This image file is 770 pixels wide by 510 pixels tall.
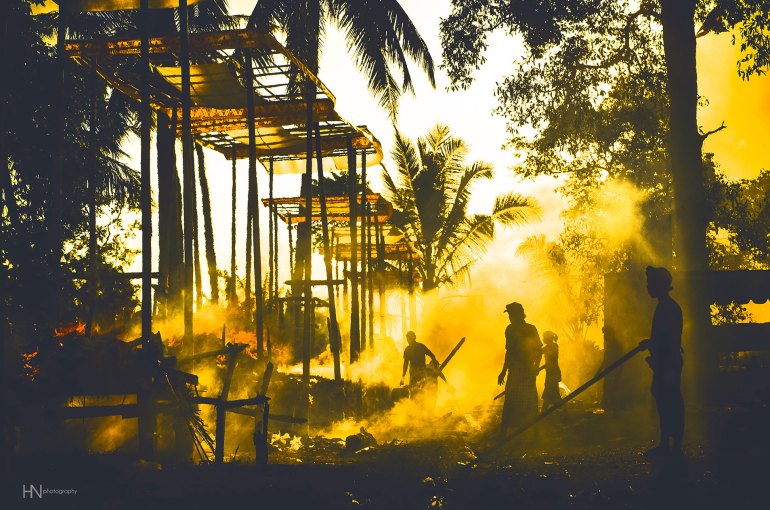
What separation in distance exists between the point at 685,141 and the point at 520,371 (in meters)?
5.35

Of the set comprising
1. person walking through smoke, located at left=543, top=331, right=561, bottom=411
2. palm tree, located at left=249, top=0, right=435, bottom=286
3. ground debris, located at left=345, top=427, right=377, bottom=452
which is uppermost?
palm tree, located at left=249, top=0, right=435, bottom=286

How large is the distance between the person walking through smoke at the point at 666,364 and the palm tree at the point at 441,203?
19635 millimetres

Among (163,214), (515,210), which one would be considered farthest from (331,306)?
(515,210)

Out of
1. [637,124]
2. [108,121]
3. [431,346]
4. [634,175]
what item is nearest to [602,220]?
[634,175]

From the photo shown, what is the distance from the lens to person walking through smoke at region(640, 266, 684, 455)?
6.79 m

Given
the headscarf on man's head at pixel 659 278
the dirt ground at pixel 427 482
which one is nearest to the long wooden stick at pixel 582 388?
the dirt ground at pixel 427 482

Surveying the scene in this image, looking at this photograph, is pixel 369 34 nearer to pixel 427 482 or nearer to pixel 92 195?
pixel 92 195

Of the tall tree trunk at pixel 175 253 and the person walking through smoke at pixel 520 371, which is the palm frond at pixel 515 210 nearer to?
the tall tree trunk at pixel 175 253

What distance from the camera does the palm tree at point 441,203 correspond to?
1064 inches

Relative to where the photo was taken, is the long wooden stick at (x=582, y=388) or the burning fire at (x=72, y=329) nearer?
the long wooden stick at (x=582, y=388)

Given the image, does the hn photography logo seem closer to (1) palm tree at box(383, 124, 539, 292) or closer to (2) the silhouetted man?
(2) the silhouetted man

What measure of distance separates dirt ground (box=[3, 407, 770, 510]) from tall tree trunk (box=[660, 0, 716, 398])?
16.1 feet

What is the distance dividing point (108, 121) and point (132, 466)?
16.6 metres

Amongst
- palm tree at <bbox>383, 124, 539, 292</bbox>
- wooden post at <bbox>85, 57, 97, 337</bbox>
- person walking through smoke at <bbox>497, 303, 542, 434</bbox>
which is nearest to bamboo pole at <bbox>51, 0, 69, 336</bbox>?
wooden post at <bbox>85, 57, 97, 337</bbox>
